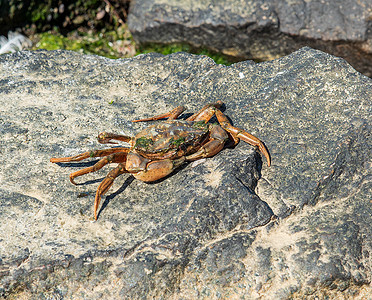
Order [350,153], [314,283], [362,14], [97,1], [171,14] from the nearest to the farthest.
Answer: [314,283], [350,153], [362,14], [171,14], [97,1]

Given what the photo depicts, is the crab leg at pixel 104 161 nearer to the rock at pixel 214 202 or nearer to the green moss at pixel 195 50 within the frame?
the rock at pixel 214 202

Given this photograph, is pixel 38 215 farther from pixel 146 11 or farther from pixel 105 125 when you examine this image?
pixel 146 11

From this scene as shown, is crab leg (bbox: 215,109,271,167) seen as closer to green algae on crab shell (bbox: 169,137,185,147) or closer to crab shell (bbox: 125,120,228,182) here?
crab shell (bbox: 125,120,228,182)

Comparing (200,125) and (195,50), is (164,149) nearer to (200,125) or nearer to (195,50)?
(200,125)

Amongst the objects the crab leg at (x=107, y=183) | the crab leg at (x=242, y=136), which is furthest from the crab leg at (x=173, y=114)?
the crab leg at (x=107, y=183)

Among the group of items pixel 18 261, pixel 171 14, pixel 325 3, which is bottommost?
pixel 18 261

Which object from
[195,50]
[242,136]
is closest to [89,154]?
[242,136]

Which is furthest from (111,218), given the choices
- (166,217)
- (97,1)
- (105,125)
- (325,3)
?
(97,1)
